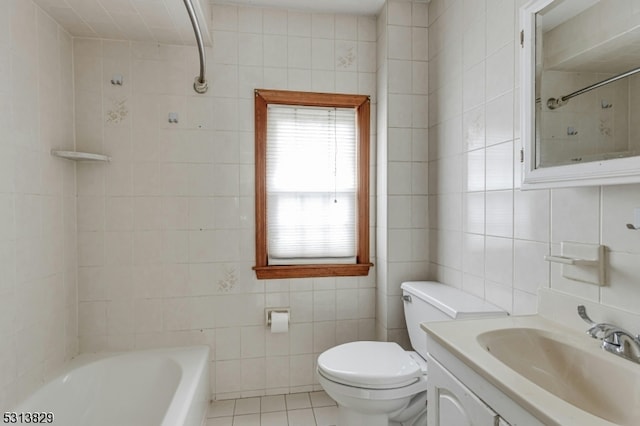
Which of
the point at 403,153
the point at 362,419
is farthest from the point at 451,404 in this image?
the point at 403,153

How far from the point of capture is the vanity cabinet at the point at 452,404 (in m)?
0.86

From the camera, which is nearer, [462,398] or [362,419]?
[462,398]

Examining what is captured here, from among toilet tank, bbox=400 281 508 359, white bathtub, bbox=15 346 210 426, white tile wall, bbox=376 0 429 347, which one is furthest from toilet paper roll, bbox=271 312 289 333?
toilet tank, bbox=400 281 508 359

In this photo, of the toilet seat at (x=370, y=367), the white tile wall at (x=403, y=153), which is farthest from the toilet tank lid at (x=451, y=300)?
the toilet seat at (x=370, y=367)

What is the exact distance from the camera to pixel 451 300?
1.60 meters

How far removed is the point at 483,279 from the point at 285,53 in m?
1.72

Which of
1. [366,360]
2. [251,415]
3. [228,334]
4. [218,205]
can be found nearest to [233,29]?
[218,205]

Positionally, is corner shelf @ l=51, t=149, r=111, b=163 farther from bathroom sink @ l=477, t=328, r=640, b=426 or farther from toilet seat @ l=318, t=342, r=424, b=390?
bathroom sink @ l=477, t=328, r=640, b=426

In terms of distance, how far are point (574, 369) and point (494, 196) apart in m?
0.75

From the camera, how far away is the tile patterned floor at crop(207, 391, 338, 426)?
193 centimetres

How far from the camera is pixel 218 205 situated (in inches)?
82.7

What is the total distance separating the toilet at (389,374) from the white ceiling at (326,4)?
1729 millimetres

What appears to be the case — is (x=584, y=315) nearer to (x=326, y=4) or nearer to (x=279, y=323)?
(x=279, y=323)

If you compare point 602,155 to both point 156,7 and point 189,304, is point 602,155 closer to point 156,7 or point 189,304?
point 156,7
